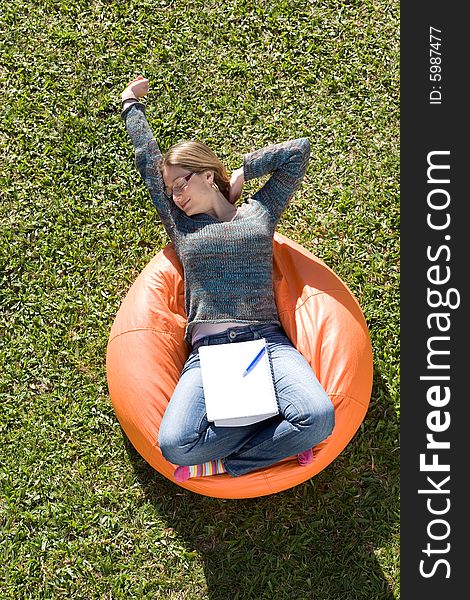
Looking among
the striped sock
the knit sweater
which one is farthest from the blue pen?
the striped sock

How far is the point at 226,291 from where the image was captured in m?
4.53

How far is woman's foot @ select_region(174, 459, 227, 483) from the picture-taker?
14.3ft

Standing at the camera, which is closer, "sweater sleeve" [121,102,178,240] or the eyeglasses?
the eyeglasses

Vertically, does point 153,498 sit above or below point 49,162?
below

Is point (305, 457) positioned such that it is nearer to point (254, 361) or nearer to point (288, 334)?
point (254, 361)

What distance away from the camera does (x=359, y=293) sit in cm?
530

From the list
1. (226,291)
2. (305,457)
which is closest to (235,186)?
(226,291)

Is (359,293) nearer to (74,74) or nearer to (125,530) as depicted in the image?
(125,530)

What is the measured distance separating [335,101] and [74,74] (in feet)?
5.92

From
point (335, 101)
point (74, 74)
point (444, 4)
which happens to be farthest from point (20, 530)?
point (444, 4)

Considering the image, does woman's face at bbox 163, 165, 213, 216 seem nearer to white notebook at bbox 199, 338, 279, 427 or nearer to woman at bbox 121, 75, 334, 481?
woman at bbox 121, 75, 334, 481

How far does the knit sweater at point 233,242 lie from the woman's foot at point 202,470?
2.42 feet

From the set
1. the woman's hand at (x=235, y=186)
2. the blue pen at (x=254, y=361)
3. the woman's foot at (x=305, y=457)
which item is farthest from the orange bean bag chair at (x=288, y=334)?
the woman's hand at (x=235, y=186)

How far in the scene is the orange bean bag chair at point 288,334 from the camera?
14.6 feet
